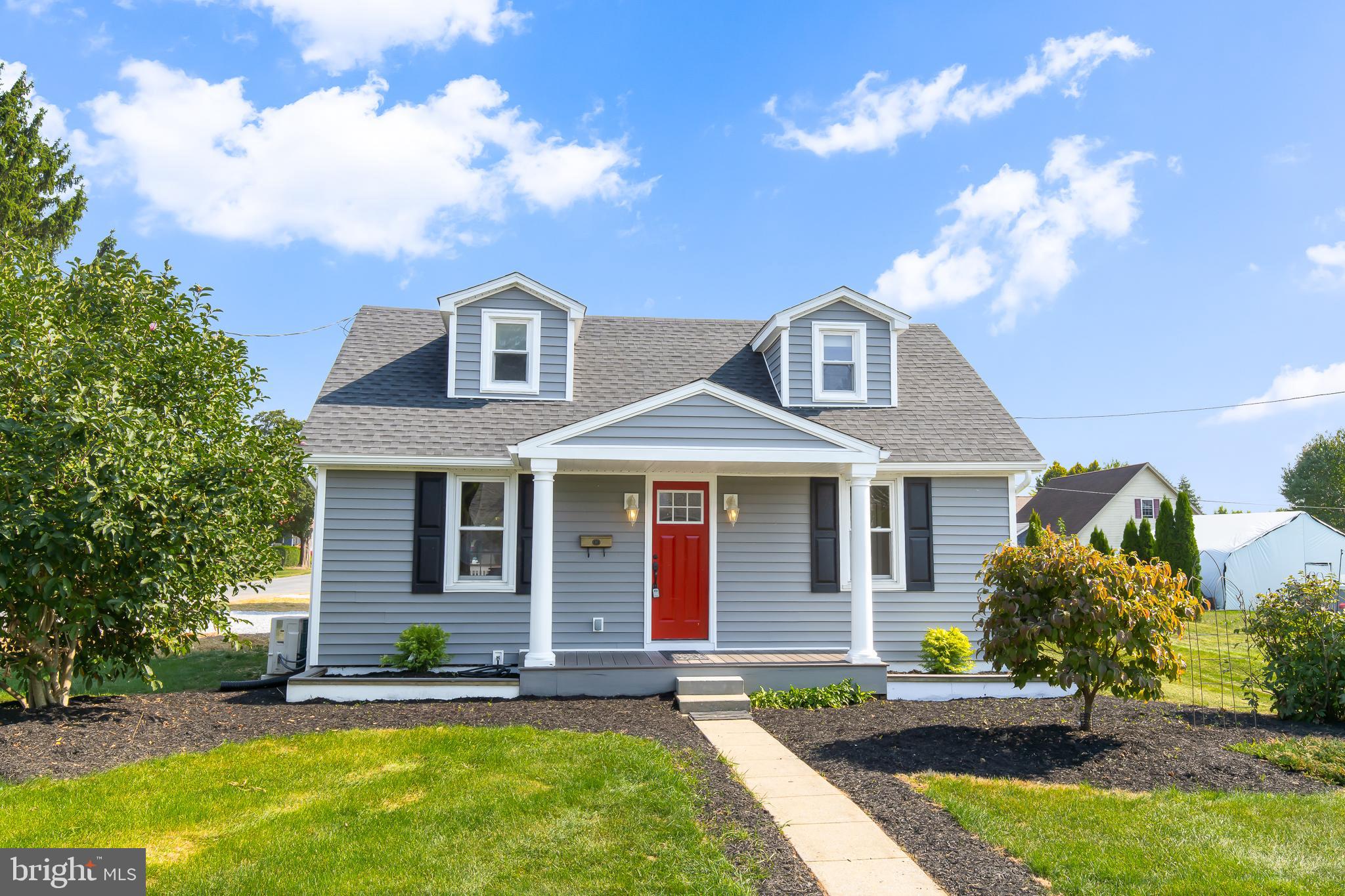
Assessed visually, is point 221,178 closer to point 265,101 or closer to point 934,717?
point 265,101

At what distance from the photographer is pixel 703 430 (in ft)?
30.8

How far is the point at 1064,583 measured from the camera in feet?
23.6

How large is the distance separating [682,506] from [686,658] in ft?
7.05

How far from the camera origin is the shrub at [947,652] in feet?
33.2

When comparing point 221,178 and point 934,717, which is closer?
point 934,717

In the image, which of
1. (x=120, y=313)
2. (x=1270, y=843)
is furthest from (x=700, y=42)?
(x=1270, y=843)

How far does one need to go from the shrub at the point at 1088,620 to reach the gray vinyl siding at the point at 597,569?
4.68 metres

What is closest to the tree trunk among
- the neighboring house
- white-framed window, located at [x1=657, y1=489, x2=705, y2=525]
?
white-framed window, located at [x1=657, y1=489, x2=705, y2=525]

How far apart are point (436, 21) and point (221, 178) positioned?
4602 mm

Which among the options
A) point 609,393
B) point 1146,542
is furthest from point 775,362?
point 1146,542

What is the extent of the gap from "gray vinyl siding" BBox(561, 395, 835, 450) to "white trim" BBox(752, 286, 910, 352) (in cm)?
290

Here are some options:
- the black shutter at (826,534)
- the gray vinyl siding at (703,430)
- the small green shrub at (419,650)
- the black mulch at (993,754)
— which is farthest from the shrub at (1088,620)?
the small green shrub at (419,650)

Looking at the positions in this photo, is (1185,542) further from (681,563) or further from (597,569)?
(597,569)

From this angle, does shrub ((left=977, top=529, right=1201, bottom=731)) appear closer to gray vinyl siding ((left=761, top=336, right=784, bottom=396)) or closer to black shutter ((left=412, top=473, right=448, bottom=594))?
gray vinyl siding ((left=761, top=336, right=784, bottom=396))
